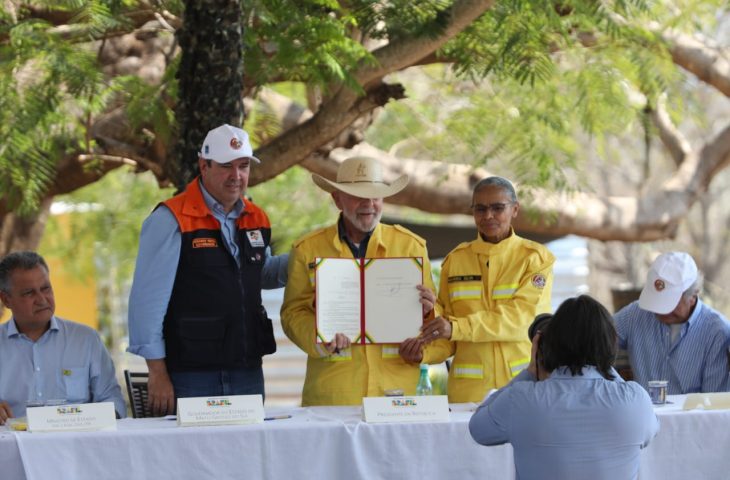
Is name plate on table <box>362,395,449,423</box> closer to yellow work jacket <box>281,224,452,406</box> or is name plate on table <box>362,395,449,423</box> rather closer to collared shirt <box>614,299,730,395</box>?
yellow work jacket <box>281,224,452,406</box>

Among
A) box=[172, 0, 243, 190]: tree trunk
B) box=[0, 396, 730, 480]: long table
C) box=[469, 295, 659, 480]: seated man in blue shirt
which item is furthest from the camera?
box=[172, 0, 243, 190]: tree trunk

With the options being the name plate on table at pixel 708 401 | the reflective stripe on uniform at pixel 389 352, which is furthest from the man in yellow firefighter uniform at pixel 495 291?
the name plate on table at pixel 708 401

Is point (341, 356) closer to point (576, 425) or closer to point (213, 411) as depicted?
point (213, 411)

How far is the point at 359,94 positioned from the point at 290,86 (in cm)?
649

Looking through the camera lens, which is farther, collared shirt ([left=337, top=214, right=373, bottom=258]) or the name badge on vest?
collared shirt ([left=337, top=214, right=373, bottom=258])

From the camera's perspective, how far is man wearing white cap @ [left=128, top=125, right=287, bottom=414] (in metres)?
5.46

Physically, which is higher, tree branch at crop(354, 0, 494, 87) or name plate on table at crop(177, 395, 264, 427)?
tree branch at crop(354, 0, 494, 87)

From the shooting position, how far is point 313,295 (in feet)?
18.8

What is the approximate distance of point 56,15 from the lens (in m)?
8.44

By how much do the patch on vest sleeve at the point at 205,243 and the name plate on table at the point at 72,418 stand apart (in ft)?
3.30

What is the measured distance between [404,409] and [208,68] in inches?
102

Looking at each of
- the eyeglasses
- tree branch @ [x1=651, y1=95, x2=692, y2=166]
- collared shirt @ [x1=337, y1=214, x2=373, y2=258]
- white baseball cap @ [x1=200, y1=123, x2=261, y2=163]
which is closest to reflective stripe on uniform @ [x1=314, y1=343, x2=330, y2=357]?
collared shirt @ [x1=337, y1=214, x2=373, y2=258]

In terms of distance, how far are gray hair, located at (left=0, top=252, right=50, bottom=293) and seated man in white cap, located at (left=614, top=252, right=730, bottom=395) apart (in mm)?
2879

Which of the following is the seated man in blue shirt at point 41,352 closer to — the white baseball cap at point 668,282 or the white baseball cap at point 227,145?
the white baseball cap at point 227,145
